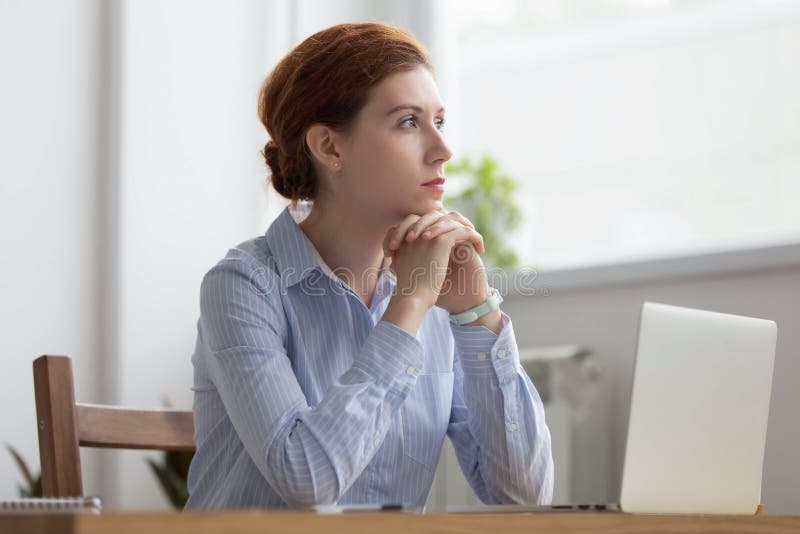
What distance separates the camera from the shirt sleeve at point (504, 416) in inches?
56.6

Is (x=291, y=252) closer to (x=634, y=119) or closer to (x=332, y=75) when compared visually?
(x=332, y=75)

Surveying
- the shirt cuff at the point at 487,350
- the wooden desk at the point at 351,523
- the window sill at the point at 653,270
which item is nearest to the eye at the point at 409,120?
the shirt cuff at the point at 487,350

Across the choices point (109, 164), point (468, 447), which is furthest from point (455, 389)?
point (109, 164)

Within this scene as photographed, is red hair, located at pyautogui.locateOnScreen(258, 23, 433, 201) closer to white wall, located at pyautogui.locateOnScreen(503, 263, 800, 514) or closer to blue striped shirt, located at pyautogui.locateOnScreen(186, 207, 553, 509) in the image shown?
blue striped shirt, located at pyautogui.locateOnScreen(186, 207, 553, 509)

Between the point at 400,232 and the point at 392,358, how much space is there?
0.25 metres

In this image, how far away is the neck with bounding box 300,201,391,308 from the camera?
62.9 inches

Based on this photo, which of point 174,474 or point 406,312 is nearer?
point 406,312

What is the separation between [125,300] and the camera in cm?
279

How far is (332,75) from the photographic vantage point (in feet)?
5.11

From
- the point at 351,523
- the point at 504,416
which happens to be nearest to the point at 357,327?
the point at 504,416

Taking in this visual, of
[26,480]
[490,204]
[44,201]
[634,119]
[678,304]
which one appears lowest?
[26,480]

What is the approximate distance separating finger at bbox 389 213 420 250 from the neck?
0.42 feet

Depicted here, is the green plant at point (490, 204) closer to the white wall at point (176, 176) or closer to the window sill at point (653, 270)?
the window sill at point (653, 270)

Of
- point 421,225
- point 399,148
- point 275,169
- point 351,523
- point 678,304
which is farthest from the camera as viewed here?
point 678,304
